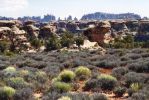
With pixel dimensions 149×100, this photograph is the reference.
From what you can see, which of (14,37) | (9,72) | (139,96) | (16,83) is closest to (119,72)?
(9,72)

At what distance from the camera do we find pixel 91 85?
16.8 m

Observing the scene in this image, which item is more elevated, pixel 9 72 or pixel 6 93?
pixel 6 93

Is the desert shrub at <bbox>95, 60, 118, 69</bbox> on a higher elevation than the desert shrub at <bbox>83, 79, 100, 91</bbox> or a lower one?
lower

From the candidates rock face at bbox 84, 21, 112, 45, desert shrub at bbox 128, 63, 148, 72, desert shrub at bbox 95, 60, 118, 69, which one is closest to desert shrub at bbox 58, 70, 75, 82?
desert shrub at bbox 128, 63, 148, 72

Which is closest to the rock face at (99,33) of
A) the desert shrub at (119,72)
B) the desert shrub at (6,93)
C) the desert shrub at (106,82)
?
the desert shrub at (119,72)

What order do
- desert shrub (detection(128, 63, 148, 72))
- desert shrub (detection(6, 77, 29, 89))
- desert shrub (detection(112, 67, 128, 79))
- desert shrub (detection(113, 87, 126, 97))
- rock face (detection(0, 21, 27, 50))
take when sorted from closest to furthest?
1. desert shrub (detection(113, 87, 126, 97))
2. desert shrub (detection(6, 77, 29, 89))
3. desert shrub (detection(112, 67, 128, 79))
4. desert shrub (detection(128, 63, 148, 72))
5. rock face (detection(0, 21, 27, 50))

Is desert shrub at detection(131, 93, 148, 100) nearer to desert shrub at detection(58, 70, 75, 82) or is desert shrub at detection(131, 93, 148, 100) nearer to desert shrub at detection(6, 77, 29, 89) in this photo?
desert shrub at detection(6, 77, 29, 89)

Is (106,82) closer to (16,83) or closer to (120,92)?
(120,92)

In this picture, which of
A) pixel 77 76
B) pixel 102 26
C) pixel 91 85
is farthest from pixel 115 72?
pixel 102 26

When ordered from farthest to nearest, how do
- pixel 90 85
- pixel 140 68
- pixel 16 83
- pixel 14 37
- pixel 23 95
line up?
pixel 14 37, pixel 140 68, pixel 90 85, pixel 16 83, pixel 23 95

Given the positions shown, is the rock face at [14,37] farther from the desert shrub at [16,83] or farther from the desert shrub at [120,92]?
the desert shrub at [120,92]

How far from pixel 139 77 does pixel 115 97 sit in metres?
2.79


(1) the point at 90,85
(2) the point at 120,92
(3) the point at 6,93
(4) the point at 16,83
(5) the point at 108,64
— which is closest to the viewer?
(3) the point at 6,93

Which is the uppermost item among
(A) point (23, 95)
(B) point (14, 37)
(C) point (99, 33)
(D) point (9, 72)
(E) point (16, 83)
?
(A) point (23, 95)
